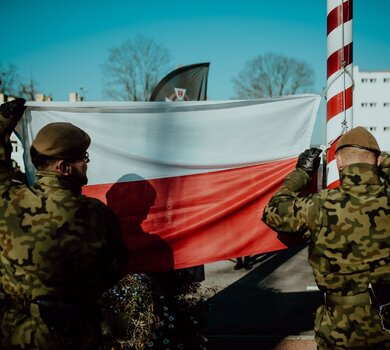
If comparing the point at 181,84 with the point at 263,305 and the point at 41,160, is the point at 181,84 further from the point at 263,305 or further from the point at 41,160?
the point at 41,160

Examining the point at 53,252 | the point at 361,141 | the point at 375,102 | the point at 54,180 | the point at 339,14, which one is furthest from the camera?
the point at 375,102

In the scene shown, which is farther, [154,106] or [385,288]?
[154,106]

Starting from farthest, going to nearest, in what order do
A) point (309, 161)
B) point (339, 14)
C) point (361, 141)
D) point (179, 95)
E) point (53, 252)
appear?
point (179, 95)
point (339, 14)
point (309, 161)
point (361, 141)
point (53, 252)

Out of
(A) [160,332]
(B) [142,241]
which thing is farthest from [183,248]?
(A) [160,332]

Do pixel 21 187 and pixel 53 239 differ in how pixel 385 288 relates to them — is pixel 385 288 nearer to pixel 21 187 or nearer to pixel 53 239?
pixel 53 239

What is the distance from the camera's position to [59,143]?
212 centimetres

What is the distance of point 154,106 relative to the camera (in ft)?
10.2

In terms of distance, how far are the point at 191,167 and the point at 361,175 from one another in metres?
1.36

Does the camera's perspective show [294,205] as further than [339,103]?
No

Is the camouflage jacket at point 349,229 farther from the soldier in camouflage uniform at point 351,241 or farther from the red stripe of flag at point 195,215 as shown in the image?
the red stripe of flag at point 195,215

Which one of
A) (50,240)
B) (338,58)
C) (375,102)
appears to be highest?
(375,102)

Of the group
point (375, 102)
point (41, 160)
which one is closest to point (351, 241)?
point (41, 160)

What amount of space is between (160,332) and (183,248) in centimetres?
82

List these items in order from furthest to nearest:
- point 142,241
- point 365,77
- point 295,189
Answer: point 365,77 < point 142,241 < point 295,189
